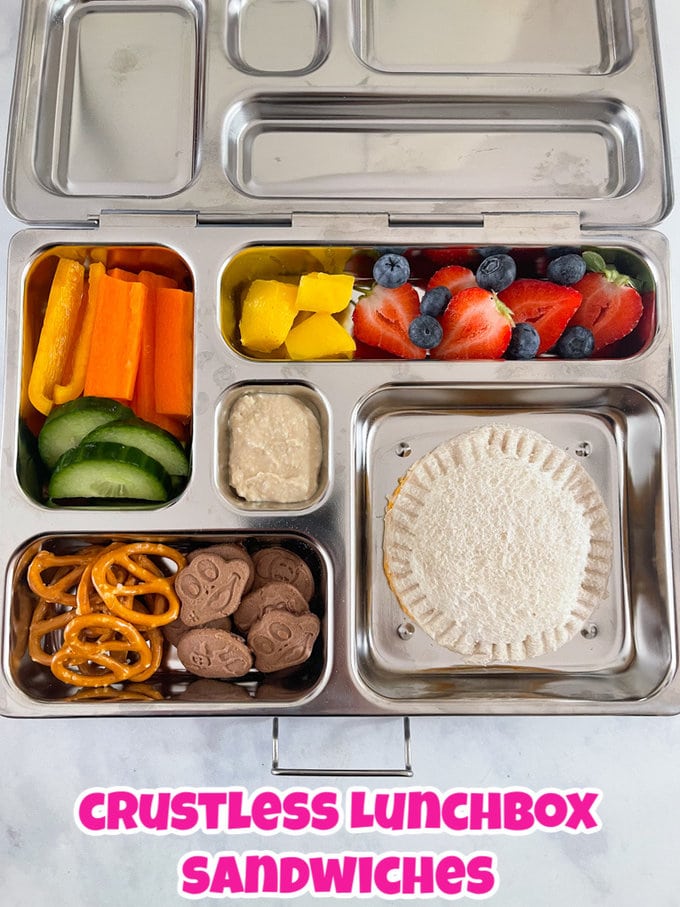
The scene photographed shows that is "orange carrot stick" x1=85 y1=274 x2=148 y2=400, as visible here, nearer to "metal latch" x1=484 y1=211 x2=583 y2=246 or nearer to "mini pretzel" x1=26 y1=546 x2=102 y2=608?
"mini pretzel" x1=26 y1=546 x2=102 y2=608

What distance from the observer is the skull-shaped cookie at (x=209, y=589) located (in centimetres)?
157

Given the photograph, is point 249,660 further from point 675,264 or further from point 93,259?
point 675,264

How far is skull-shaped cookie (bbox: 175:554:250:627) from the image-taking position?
1571mm

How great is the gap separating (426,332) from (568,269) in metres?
0.35

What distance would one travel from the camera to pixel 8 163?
67.1 inches

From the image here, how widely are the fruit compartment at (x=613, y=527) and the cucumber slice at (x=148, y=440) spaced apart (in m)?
0.40

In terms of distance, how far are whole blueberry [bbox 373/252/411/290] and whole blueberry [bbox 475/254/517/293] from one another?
173 millimetres

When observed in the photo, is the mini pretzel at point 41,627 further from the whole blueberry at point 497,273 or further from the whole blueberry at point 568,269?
the whole blueberry at point 568,269

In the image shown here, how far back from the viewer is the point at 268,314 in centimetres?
172

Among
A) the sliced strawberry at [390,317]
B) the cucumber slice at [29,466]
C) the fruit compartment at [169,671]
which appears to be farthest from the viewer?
the sliced strawberry at [390,317]

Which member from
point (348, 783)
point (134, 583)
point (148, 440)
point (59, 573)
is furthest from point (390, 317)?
point (348, 783)

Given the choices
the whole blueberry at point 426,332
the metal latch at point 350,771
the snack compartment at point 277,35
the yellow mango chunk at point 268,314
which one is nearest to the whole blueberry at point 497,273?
the whole blueberry at point 426,332

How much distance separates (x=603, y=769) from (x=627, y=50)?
1738 mm

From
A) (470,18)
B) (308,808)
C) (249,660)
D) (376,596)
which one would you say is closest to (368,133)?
(470,18)
